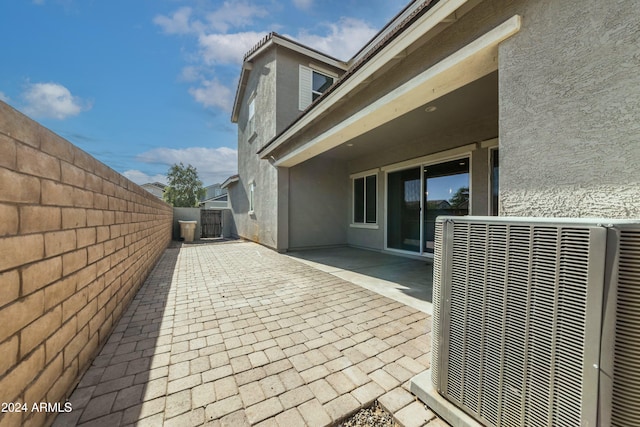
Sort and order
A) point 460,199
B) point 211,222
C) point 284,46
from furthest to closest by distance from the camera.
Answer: point 211,222 < point 284,46 < point 460,199

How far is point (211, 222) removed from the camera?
575 inches

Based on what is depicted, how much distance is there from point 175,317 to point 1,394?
6.62ft

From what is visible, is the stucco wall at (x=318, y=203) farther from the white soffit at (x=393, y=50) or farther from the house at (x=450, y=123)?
the white soffit at (x=393, y=50)

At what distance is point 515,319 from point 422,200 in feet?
18.0

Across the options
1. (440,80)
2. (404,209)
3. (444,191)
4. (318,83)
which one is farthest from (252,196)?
(440,80)

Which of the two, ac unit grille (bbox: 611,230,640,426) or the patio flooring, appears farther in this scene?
the patio flooring

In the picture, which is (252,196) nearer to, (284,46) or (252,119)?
(252,119)

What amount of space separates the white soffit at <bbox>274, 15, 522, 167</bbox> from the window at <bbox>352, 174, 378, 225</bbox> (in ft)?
11.0

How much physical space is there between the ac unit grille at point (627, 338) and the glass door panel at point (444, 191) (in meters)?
4.87

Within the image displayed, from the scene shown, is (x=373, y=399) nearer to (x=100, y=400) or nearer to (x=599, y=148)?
(x=100, y=400)

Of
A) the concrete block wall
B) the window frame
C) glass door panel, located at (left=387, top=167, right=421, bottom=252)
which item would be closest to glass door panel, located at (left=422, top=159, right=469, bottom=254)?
glass door panel, located at (left=387, top=167, right=421, bottom=252)

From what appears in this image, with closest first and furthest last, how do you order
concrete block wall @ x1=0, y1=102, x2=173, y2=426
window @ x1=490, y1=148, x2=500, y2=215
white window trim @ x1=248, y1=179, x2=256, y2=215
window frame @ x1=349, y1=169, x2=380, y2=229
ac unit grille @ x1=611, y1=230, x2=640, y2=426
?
ac unit grille @ x1=611, y1=230, x2=640, y2=426, concrete block wall @ x1=0, y1=102, x2=173, y2=426, window @ x1=490, y1=148, x2=500, y2=215, window frame @ x1=349, y1=169, x2=380, y2=229, white window trim @ x1=248, y1=179, x2=256, y2=215

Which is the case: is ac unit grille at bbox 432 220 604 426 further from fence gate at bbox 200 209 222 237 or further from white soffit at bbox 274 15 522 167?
fence gate at bbox 200 209 222 237

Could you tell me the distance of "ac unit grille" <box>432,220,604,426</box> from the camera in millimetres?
1040
